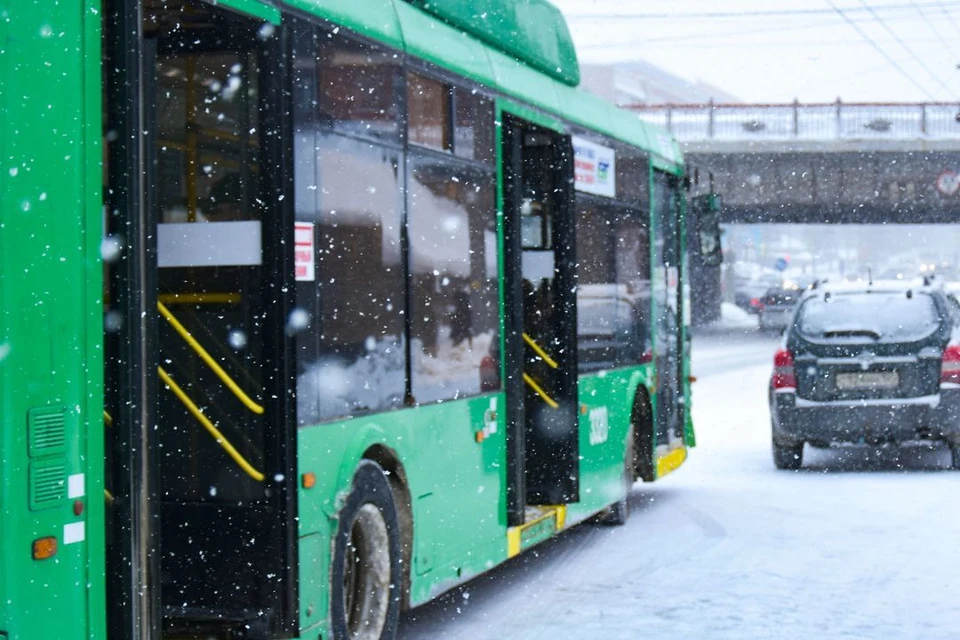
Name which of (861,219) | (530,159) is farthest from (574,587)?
(861,219)

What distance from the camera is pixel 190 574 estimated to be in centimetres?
652

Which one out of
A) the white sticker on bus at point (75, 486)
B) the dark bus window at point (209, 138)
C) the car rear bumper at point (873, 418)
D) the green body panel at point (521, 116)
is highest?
the green body panel at point (521, 116)

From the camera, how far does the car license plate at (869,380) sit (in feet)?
49.5

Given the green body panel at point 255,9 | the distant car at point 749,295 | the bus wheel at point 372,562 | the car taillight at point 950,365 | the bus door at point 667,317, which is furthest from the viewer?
the distant car at point 749,295

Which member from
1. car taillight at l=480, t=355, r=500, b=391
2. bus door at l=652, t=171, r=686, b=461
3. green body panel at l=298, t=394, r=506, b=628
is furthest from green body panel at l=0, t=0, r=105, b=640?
bus door at l=652, t=171, r=686, b=461

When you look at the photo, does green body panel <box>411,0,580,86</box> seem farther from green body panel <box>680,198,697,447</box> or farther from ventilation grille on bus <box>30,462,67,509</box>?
ventilation grille on bus <box>30,462,67,509</box>

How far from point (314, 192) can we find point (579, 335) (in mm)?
4440

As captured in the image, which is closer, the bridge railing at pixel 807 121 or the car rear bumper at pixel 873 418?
the car rear bumper at pixel 873 418

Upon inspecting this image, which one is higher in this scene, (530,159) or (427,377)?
(530,159)

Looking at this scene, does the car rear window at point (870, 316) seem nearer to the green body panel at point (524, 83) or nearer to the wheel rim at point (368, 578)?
the green body panel at point (524, 83)

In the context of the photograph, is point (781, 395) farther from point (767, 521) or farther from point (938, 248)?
point (938, 248)

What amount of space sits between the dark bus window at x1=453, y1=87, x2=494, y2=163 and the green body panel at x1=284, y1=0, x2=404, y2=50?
0.89 metres

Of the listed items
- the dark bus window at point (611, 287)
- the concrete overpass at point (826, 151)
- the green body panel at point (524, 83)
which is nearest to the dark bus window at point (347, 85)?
the green body panel at point (524, 83)

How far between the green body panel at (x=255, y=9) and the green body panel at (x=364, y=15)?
0.11 metres
